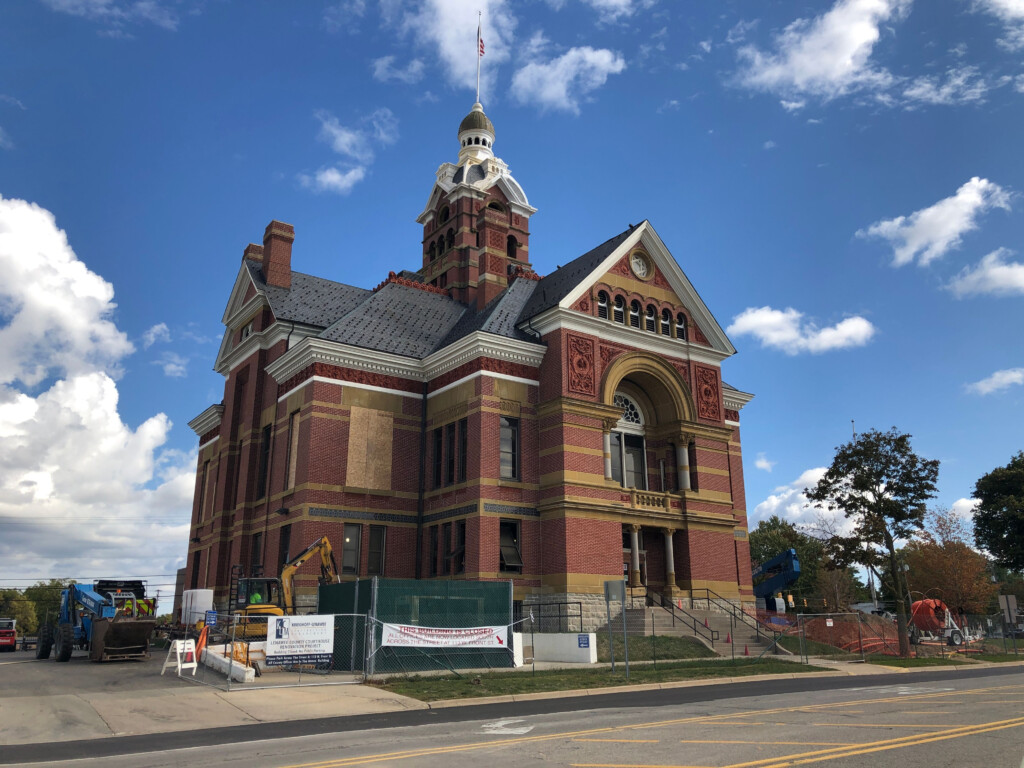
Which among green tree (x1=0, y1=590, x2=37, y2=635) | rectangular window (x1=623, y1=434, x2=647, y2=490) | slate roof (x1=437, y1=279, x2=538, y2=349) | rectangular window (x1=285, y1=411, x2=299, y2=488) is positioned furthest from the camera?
green tree (x1=0, y1=590, x2=37, y2=635)

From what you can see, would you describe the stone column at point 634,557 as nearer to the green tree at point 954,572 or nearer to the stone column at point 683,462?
the stone column at point 683,462

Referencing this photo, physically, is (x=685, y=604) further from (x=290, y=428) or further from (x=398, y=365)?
(x=290, y=428)

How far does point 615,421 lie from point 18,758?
2469 cm

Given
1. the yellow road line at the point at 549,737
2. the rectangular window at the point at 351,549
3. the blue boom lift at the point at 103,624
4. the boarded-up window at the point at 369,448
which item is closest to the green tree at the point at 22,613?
the blue boom lift at the point at 103,624

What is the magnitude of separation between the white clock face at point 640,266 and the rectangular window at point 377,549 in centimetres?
1600

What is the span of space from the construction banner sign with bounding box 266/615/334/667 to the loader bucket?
9.13m

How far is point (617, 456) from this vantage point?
114ft

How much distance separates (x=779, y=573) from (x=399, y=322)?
2439 centimetres

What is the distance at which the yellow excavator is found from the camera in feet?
88.0

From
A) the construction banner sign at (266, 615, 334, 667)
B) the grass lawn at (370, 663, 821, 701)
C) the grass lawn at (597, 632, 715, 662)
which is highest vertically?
the construction banner sign at (266, 615, 334, 667)

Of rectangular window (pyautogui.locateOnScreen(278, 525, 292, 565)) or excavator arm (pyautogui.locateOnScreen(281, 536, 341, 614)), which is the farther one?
rectangular window (pyautogui.locateOnScreen(278, 525, 292, 565))

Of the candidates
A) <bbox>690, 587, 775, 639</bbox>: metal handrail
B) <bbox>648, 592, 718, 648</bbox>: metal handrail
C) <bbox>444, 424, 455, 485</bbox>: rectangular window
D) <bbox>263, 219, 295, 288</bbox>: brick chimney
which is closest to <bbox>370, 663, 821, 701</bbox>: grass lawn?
<bbox>648, 592, 718, 648</bbox>: metal handrail

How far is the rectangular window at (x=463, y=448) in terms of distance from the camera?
31969 millimetres

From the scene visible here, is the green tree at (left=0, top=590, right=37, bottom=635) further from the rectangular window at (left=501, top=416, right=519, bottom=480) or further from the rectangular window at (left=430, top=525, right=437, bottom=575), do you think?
the rectangular window at (left=501, top=416, right=519, bottom=480)
